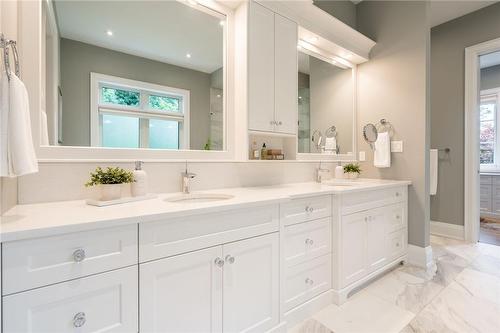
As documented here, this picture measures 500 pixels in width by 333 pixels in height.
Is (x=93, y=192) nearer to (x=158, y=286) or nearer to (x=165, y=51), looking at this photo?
(x=158, y=286)

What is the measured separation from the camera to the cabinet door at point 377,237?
200 cm

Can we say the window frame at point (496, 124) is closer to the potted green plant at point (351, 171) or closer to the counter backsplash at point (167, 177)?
the potted green plant at point (351, 171)

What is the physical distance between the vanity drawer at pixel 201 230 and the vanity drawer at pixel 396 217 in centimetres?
139

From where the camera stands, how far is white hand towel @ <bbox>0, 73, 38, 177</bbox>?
0.81 meters

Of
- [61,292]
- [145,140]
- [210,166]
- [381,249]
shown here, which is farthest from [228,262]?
[381,249]

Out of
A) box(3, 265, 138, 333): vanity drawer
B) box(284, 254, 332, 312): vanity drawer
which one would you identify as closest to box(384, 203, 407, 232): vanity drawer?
box(284, 254, 332, 312): vanity drawer

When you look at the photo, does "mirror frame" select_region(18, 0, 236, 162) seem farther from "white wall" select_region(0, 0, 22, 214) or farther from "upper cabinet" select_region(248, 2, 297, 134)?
"upper cabinet" select_region(248, 2, 297, 134)

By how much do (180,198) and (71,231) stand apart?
27.4 inches

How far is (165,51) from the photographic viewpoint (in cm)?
164

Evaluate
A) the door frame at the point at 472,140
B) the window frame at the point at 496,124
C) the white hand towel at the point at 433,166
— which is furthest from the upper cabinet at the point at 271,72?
the window frame at the point at 496,124

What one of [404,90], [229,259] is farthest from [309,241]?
[404,90]

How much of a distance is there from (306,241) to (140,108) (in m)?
1.36

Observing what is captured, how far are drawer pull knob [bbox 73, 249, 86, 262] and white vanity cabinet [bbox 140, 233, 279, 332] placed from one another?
0.21 meters

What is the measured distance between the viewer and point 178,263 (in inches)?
40.8
